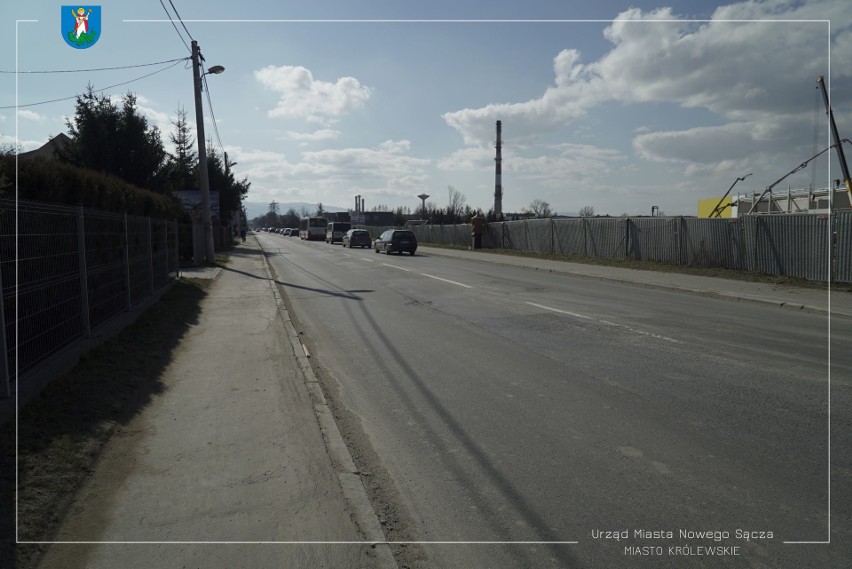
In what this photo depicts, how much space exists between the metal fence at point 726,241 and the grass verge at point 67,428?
16168 millimetres

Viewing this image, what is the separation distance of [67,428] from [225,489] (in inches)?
74.3

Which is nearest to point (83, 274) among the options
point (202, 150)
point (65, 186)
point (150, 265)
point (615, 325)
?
point (65, 186)

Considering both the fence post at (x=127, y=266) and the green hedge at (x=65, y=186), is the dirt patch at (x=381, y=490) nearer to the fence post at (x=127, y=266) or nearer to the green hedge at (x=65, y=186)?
the green hedge at (x=65, y=186)

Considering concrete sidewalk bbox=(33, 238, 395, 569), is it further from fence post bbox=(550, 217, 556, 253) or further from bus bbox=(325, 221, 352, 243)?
bus bbox=(325, 221, 352, 243)

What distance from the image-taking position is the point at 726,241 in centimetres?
2136

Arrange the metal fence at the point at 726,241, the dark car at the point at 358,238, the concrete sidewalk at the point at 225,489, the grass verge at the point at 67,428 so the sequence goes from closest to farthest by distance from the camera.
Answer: the concrete sidewalk at the point at 225,489
the grass verge at the point at 67,428
the metal fence at the point at 726,241
the dark car at the point at 358,238

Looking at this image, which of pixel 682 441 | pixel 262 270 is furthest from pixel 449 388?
pixel 262 270

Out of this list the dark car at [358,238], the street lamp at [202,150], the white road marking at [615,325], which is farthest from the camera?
the dark car at [358,238]

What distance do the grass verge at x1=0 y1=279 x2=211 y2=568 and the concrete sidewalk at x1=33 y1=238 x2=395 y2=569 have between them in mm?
118

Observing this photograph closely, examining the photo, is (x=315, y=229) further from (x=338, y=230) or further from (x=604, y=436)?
(x=604, y=436)

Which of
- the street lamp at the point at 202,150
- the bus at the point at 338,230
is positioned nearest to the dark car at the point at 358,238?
the bus at the point at 338,230

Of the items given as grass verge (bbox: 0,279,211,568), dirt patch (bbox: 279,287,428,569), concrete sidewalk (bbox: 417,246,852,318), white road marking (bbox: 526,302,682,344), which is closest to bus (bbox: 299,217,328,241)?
concrete sidewalk (bbox: 417,246,852,318)

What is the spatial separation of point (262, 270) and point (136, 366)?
56.7 ft

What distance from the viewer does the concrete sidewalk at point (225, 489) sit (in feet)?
11.0
